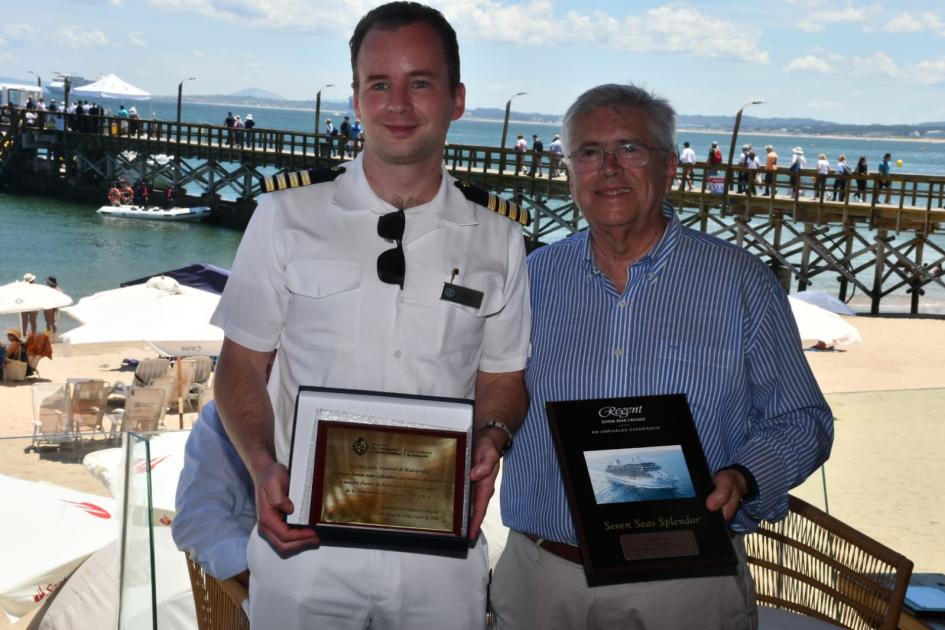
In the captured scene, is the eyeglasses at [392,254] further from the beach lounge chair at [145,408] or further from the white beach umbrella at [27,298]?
the white beach umbrella at [27,298]

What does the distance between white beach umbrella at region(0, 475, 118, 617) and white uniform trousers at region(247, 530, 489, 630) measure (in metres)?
2.34

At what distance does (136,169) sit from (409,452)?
51321 mm

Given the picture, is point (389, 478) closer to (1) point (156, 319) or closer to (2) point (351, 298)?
(2) point (351, 298)

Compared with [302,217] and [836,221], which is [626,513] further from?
[836,221]

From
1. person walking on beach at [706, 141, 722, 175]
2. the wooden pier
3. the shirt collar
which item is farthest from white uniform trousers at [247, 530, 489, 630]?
person walking on beach at [706, 141, 722, 175]

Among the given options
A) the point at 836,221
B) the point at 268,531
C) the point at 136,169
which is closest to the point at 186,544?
the point at 268,531

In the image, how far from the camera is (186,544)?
8.52 feet

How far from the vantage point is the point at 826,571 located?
9.73 ft

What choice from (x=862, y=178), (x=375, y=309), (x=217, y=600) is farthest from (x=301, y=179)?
(x=862, y=178)

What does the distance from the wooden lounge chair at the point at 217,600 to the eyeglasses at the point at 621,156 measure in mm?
1208

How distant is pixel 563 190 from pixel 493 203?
32.4m

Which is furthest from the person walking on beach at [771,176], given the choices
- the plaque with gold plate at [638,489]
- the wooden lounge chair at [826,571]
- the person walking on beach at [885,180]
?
the plaque with gold plate at [638,489]

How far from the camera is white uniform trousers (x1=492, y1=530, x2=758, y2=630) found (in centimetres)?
239

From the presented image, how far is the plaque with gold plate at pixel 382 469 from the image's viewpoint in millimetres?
1921
